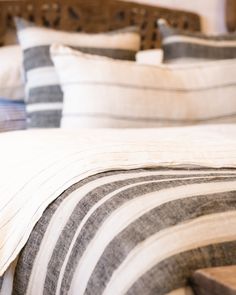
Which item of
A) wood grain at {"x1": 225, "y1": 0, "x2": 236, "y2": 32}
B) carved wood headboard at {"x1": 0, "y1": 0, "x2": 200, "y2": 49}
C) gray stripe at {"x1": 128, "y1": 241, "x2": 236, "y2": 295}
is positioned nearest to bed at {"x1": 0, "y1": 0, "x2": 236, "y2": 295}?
gray stripe at {"x1": 128, "y1": 241, "x2": 236, "y2": 295}

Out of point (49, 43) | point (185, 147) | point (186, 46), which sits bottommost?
point (185, 147)

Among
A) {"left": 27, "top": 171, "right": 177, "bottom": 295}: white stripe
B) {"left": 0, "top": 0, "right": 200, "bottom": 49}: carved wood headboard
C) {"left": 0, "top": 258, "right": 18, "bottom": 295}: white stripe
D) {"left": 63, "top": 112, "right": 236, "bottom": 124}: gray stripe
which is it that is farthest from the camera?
{"left": 0, "top": 0, "right": 200, "bottom": 49}: carved wood headboard

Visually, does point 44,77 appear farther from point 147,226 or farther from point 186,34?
point 147,226

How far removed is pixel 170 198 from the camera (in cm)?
72

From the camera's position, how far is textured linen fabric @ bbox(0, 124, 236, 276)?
2.95ft

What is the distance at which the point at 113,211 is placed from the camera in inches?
28.7

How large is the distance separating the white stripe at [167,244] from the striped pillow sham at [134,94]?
82 centimetres

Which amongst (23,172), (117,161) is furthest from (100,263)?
(23,172)

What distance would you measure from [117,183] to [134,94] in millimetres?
708

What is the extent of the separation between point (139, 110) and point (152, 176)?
67 cm

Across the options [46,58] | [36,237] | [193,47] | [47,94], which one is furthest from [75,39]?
[36,237]

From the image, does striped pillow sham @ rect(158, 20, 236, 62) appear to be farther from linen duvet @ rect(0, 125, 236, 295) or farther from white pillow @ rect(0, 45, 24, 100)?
linen duvet @ rect(0, 125, 236, 295)

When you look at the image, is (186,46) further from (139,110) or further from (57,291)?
(57,291)

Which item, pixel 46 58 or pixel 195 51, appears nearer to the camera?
pixel 46 58
